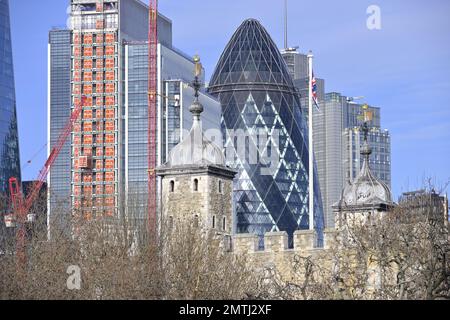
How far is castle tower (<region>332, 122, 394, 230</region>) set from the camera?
9425 centimetres

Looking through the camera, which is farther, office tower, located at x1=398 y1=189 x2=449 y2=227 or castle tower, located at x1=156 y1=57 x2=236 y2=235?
castle tower, located at x1=156 y1=57 x2=236 y2=235

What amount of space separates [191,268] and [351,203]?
2786 centimetres

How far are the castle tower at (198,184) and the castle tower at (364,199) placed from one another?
778cm

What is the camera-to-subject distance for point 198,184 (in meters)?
87.9

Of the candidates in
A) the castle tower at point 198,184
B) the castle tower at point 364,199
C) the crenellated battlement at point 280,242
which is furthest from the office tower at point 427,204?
the castle tower at point 198,184

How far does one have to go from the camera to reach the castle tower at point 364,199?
94.2 m

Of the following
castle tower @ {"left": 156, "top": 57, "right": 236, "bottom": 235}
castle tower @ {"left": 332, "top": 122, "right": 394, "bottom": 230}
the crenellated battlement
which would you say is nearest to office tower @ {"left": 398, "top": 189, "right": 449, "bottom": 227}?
castle tower @ {"left": 332, "top": 122, "right": 394, "bottom": 230}

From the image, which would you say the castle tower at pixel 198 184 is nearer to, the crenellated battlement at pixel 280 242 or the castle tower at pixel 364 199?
the crenellated battlement at pixel 280 242

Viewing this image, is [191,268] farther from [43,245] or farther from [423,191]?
[423,191]

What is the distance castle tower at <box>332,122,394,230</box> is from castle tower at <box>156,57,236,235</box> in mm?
7785

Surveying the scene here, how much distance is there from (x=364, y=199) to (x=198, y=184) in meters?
13.0

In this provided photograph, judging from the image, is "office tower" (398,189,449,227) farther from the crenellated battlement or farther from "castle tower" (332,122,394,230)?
the crenellated battlement

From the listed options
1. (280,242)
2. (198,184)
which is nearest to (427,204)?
(280,242)

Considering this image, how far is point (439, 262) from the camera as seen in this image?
6969 cm
